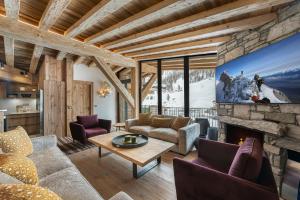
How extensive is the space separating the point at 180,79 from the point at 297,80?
2905mm

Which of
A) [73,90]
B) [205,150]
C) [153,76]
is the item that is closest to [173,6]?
[205,150]

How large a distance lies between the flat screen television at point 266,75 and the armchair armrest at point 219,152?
93 cm

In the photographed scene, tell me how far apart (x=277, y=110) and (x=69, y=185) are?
267 cm

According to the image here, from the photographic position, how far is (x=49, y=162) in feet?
5.99

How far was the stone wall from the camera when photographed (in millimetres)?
1801

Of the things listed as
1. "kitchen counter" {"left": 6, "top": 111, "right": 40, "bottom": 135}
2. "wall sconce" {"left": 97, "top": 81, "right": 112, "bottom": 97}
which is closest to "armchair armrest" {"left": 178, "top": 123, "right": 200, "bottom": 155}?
"wall sconce" {"left": 97, "top": 81, "right": 112, "bottom": 97}

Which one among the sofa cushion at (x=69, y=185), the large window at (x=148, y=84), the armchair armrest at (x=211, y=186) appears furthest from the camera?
the large window at (x=148, y=84)

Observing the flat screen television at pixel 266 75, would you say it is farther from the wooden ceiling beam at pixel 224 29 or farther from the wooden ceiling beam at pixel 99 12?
the wooden ceiling beam at pixel 99 12

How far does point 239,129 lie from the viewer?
297 centimetres

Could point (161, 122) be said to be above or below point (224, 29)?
below

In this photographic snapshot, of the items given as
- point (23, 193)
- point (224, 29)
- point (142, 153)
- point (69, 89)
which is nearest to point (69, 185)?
point (23, 193)

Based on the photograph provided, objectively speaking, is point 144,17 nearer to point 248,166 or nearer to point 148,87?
point 248,166

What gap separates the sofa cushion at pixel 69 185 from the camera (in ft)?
3.98

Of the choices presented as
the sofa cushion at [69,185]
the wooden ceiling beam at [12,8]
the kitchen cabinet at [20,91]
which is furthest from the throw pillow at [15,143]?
the kitchen cabinet at [20,91]
